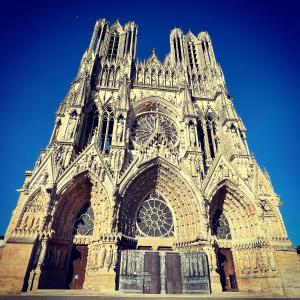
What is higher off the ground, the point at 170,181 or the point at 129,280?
the point at 170,181

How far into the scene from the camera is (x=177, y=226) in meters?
13.9

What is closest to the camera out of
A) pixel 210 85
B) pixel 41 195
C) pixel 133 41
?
pixel 41 195

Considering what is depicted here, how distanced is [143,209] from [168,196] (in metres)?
1.90

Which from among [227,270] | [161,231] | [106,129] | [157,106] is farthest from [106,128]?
[227,270]

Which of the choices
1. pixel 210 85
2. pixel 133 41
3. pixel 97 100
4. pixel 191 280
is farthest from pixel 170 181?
pixel 133 41

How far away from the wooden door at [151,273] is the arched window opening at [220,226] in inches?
172

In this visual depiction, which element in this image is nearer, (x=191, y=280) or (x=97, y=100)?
(x=191, y=280)

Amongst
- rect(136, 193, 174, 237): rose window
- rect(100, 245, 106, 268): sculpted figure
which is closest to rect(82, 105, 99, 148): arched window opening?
rect(136, 193, 174, 237): rose window

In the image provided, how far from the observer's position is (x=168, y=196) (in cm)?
1478

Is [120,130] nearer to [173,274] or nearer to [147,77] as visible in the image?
[147,77]

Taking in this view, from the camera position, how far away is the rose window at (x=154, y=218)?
45.0ft

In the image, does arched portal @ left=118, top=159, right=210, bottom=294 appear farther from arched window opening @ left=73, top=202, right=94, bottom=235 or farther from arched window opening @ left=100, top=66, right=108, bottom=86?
arched window opening @ left=100, top=66, right=108, bottom=86

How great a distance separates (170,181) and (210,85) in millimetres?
12236

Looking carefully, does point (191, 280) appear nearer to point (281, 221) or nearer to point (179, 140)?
point (281, 221)
